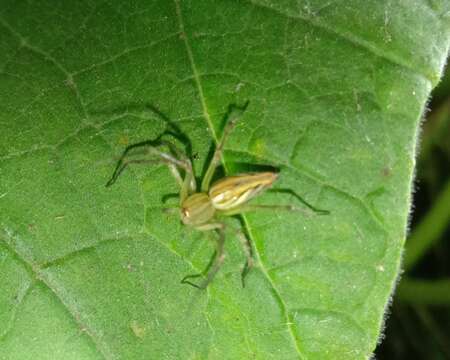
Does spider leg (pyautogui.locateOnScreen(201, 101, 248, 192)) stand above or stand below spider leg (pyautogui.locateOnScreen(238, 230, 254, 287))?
above

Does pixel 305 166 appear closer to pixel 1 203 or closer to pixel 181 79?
pixel 181 79

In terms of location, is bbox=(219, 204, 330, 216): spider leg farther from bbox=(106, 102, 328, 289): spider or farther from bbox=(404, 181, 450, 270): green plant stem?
bbox=(404, 181, 450, 270): green plant stem

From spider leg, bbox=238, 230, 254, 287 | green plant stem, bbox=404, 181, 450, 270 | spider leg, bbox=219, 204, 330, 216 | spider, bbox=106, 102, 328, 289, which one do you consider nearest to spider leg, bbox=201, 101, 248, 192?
spider, bbox=106, 102, 328, 289

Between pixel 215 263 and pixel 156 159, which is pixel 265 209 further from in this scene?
pixel 156 159

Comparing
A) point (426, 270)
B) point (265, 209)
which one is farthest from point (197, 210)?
point (426, 270)

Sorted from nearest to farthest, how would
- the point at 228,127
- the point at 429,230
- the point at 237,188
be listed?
the point at 228,127
the point at 237,188
the point at 429,230

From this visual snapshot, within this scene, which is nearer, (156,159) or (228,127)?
(228,127)

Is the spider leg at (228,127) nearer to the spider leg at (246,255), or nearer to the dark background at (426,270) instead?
the spider leg at (246,255)
